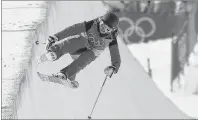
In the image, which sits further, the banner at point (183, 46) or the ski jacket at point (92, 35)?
the banner at point (183, 46)

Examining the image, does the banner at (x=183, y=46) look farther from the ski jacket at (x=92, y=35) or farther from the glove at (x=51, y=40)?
the glove at (x=51, y=40)

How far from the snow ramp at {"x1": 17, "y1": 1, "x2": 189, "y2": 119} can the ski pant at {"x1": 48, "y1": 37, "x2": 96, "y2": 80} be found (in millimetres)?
338

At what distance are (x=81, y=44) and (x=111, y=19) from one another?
32 cm

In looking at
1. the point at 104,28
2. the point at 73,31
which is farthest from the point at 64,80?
the point at 104,28

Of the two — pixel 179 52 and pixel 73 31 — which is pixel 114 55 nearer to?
pixel 73 31

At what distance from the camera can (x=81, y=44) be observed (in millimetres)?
3158

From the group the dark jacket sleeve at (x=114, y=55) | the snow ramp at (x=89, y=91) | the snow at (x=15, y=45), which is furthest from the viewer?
the snow ramp at (x=89, y=91)

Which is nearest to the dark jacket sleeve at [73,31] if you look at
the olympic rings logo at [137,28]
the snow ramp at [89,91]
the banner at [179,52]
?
the snow ramp at [89,91]

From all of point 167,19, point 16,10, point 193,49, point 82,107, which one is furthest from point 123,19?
point 16,10

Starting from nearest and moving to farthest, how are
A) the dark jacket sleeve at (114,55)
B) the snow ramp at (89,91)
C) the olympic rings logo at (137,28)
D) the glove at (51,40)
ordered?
the glove at (51,40) → the dark jacket sleeve at (114,55) → the snow ramp at (89,91) → the olympic rings logo at (137,28)

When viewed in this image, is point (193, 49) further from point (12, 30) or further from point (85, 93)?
point (12, 30)

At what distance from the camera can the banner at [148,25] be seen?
949 centimetres

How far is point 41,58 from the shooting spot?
10.6 feet

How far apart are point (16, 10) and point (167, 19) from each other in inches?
→ 197
